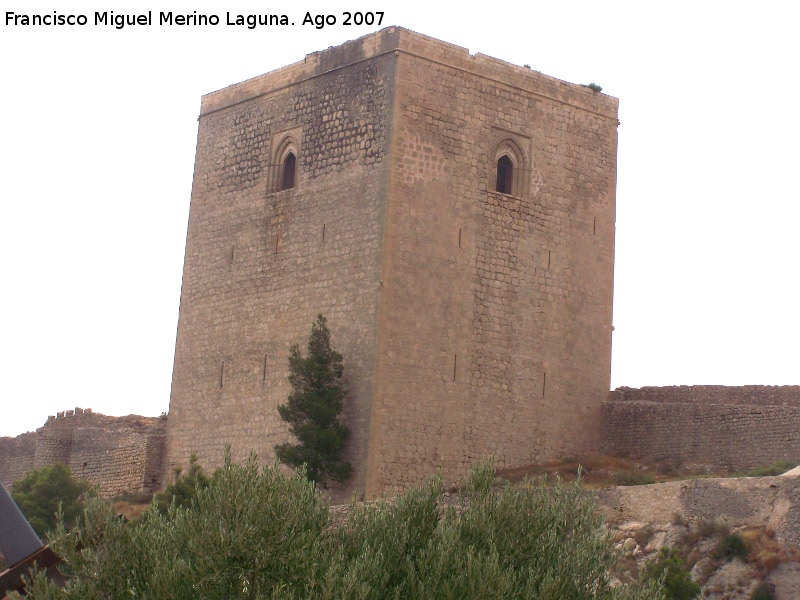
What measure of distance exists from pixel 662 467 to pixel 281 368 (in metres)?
5.96

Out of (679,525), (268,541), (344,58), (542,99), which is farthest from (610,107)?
(268,541)

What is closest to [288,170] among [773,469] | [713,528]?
[773,469]

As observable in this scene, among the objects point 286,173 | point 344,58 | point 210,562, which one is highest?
point 344,58

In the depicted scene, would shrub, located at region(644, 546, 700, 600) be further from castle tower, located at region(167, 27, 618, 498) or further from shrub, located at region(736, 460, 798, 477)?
castle tower, located at region(167, 27, 618, 498)

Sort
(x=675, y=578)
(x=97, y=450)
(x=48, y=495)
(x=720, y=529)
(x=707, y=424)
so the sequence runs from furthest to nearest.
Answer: (x=97, y=450), (x=48, y=495), (x=707, y=424), (x=720, y=529), (x=675, y=578)

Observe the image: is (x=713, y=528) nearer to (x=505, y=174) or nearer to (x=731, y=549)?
(x=731, y=549)

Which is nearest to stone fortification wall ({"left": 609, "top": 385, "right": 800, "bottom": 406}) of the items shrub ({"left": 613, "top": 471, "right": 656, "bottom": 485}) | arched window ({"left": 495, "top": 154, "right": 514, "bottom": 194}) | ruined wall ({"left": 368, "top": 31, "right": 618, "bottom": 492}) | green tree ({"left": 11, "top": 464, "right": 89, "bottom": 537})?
ruined wall ({"left": 368, "top": 31, "right": 618, "bottom": 492})

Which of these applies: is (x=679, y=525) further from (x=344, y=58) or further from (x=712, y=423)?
(x=344, y=58)

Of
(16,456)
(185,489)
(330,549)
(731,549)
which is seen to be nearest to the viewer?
(330,549)

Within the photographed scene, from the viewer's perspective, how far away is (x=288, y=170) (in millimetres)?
27219

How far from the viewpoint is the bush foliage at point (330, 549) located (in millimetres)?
14430

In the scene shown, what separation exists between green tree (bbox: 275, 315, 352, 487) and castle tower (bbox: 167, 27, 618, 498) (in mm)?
223

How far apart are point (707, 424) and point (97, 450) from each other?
36.4 feet

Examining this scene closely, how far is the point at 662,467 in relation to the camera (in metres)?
25.4
